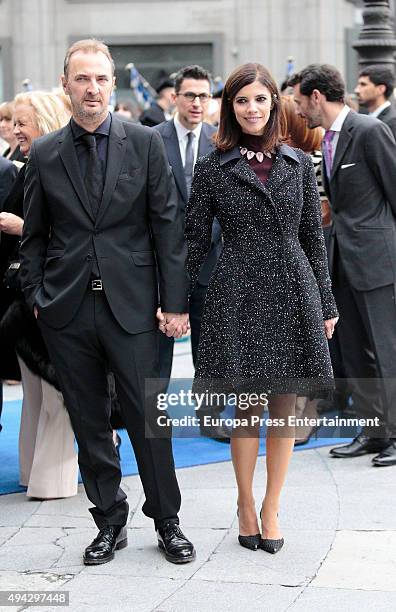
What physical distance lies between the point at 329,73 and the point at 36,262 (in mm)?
2689

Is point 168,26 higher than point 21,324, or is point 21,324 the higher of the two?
point 168,26

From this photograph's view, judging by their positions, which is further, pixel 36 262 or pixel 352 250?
pixel 352 250

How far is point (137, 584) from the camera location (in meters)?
5.02

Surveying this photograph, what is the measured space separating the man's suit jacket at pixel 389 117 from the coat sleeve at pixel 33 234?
390cm

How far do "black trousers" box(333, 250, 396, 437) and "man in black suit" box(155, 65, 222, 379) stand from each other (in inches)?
34.8

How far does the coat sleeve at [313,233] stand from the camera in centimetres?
545

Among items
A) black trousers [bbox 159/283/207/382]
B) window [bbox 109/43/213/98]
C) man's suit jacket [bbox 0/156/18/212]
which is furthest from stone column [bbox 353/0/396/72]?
window [bbox 109/43/213/98]

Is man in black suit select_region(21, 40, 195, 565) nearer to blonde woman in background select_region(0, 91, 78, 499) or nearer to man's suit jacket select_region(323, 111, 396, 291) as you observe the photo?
blonde woman in background select_region(0, 91, 78, 499)

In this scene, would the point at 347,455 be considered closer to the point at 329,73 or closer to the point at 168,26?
the point at 329,73


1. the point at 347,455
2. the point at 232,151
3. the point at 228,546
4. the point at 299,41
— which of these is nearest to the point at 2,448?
the point at 347,455

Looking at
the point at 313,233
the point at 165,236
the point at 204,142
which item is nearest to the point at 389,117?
the point at 204,142

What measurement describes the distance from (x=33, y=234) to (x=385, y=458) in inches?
106

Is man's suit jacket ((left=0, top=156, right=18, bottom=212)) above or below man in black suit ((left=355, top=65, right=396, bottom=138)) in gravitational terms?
below

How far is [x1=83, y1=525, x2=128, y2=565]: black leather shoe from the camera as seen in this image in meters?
5.30
